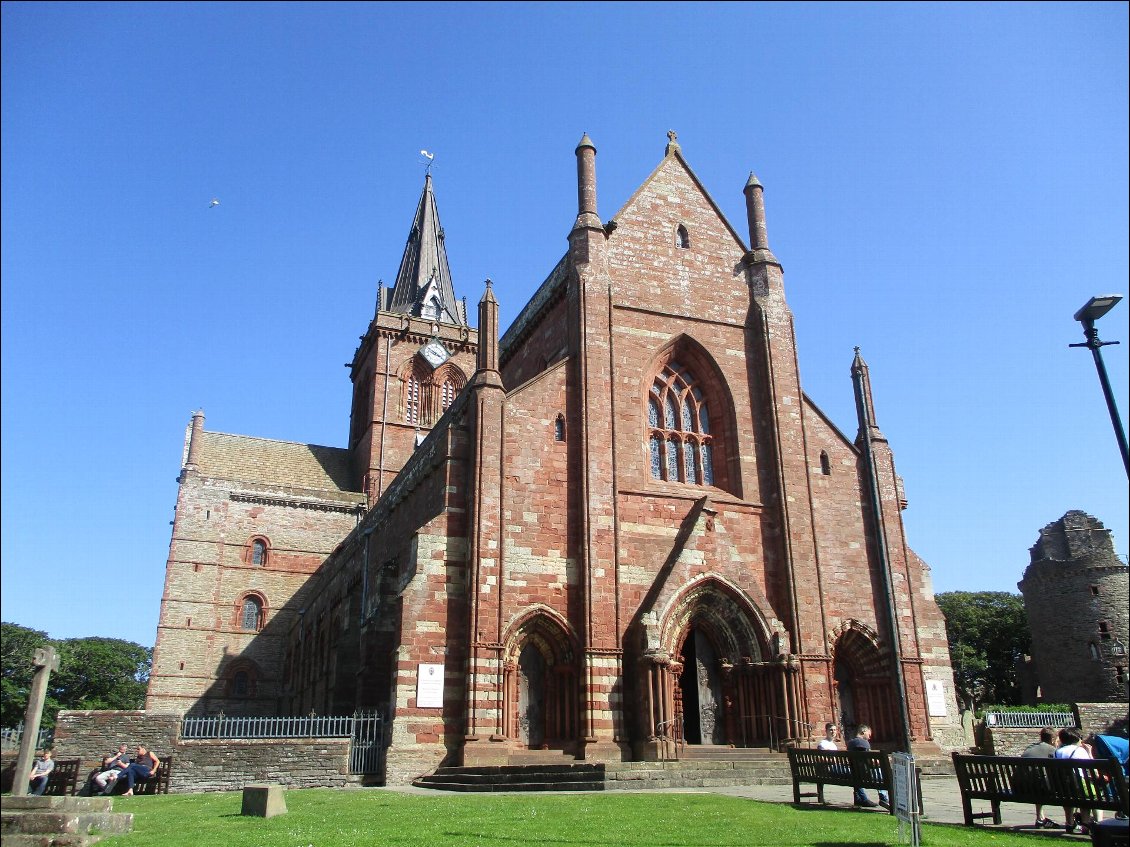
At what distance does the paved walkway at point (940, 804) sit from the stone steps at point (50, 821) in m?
7.77

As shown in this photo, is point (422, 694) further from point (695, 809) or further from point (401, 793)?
point (695, 809)

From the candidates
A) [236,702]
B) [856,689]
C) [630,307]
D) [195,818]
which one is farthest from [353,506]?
[195,818]

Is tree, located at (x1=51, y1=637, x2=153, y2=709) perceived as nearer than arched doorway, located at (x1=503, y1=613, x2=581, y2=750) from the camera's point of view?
No

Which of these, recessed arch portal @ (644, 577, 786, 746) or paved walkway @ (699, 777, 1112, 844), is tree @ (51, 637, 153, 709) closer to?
recessed arch portal @ (644, 577, 786, 746)

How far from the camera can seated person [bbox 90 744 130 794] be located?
18359 millimetres

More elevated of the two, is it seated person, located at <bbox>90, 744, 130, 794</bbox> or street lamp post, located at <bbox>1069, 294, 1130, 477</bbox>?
street lamp post, located at <bbox>1069, 294, 1130, 477</bbox>

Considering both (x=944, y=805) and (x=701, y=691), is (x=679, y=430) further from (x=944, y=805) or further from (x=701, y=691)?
(x=944, y=805)

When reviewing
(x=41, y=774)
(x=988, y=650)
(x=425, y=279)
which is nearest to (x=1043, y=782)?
(x=41, y=774)

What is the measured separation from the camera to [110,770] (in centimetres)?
1875

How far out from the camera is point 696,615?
912 inches

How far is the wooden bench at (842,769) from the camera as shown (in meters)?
12.9

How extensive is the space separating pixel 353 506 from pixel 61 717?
2979 cm

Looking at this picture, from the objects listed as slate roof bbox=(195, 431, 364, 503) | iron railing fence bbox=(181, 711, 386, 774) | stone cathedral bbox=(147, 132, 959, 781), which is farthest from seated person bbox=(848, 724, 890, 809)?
slate roof bbox=(195, 431, 364, 503)

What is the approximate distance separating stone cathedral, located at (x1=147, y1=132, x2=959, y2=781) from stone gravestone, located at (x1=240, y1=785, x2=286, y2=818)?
579 centimetres
